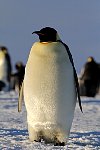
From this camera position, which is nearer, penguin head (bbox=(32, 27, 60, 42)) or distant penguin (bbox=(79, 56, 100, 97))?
penguin head (bbox=(32, 27, 60, 42))

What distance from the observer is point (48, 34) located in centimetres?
531

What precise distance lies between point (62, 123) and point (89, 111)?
5.86 m

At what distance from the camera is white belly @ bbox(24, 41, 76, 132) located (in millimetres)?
5242

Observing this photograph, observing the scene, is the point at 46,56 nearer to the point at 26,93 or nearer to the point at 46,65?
the point at 46,65

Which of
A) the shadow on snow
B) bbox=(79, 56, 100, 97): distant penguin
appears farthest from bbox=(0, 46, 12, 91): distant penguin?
the shadow on snow

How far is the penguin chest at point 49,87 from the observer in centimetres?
524

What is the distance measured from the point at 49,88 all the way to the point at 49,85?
0.10ft

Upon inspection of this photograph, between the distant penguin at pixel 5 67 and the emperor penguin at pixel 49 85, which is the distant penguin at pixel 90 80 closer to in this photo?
the distant penguin at pixel 5 67

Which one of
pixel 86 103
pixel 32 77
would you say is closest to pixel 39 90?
pixel 32 77

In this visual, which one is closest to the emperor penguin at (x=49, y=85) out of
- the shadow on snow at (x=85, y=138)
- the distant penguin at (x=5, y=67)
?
the shadow on snow at (x=85, y=138)

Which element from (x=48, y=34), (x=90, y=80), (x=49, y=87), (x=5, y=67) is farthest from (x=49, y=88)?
(x=5, y=67)

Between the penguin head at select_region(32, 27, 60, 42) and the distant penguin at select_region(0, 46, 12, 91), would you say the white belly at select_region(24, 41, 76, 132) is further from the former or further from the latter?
the distant penguin at select_region(0, 46, 12, 91)

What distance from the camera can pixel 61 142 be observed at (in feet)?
17.7

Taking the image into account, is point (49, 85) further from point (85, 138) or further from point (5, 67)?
point (5, 67)
